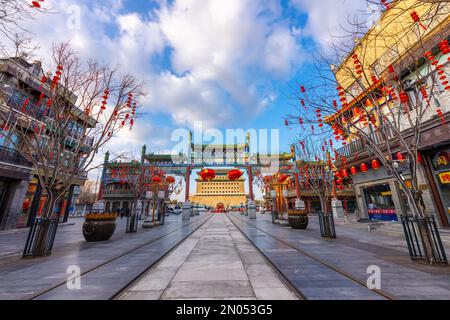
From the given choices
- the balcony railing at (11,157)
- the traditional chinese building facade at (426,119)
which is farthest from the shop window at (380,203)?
the balcony railing at (11,157)

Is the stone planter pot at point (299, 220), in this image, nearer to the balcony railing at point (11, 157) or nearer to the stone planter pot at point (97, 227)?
the stone planter pot at point (97, 227)

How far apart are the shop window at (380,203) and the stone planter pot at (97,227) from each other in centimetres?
1510

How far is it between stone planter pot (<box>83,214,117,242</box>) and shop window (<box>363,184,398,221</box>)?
49.5ft

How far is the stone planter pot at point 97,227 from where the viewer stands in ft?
25.5

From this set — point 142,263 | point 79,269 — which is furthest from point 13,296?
point 142,263

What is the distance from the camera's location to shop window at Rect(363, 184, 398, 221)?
10500 mm

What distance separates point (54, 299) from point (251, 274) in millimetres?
3194

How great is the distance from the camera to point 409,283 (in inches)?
121

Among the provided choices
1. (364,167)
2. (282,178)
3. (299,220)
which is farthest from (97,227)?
(364,167)

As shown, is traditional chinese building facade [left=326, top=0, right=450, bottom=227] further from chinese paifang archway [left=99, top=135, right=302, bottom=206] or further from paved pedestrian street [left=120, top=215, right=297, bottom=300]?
chinese paifang archway [left=99, top=135, right=302, bottom=206]

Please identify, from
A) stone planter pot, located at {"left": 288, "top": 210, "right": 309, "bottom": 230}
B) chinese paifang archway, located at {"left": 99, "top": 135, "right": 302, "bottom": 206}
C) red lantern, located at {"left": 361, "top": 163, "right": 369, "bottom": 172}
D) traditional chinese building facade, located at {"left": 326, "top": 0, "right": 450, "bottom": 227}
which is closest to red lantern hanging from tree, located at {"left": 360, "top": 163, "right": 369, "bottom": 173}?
red lantern, located at {"left": 361, "top": 163, "right": 369, "bottom": 172}

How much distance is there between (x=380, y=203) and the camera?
36.7 ft
